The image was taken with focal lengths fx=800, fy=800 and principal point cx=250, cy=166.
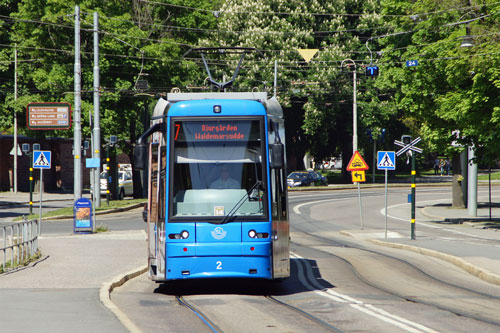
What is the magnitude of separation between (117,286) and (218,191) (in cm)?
296

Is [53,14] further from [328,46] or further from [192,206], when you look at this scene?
[192,206]

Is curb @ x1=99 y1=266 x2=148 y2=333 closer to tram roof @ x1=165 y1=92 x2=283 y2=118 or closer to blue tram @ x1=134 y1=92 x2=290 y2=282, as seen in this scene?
blue tram @ x1=134 y1=92 x2=290 y2=282

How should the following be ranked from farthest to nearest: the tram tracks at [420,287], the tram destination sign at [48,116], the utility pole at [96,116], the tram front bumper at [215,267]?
the utility pole at [96,116] → the tram destination sign at [48,116] → the tram front bumper at [215,267] → the tram tracks at [420,287]

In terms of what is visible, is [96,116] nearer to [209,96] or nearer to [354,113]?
[209,96]

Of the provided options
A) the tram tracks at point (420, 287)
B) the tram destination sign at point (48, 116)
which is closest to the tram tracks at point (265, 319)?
the tram tracks at point (420, 287)

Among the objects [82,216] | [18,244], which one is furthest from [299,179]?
[18,244]

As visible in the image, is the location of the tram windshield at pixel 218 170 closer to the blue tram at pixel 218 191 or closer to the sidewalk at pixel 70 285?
the blue tram at pixel 218 191

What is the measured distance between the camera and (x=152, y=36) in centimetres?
4991

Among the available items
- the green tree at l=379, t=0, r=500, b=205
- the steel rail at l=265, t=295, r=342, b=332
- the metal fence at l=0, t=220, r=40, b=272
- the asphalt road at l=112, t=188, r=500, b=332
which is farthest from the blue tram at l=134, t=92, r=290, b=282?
the green tree at l=379, t=0, r=500, b=205

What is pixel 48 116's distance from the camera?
36.3 metres

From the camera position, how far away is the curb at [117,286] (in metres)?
9.82

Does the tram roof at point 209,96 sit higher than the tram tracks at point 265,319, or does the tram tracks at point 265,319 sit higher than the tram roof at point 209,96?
the tram roof at point 209,96

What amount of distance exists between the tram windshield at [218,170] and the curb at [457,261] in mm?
5487

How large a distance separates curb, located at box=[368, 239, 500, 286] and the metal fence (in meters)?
9.81
